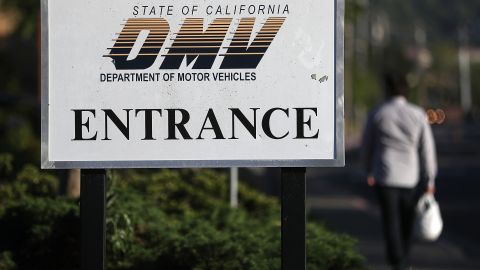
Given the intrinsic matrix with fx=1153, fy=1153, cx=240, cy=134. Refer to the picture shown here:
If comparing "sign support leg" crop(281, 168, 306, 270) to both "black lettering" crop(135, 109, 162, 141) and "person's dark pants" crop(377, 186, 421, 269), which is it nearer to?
"black lettering" crop(135, 109, 162, 141)

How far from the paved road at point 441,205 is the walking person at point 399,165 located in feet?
2.11

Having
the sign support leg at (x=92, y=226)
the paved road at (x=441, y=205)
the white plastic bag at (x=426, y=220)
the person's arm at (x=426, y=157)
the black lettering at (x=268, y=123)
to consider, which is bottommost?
the paved road at (x=441, y=205)

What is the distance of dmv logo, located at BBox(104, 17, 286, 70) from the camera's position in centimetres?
532

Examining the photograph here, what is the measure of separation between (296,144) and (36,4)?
40.7 feet

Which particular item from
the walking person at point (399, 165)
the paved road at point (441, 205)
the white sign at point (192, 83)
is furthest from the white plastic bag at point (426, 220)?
the white sign at point (192, 83)

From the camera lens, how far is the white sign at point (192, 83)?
5.30 meters

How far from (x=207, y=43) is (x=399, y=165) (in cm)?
412

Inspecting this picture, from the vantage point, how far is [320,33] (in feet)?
17.4

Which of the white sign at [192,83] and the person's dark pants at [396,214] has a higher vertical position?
the white sign at [192,83]

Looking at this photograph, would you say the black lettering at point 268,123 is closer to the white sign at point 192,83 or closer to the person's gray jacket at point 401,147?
the white sign at point 192,83

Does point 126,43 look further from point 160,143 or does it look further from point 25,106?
point 25,106

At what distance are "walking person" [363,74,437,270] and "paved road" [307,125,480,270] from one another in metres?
0.64

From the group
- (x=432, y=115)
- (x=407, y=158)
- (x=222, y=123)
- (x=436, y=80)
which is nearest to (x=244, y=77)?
(x=222, y=123)

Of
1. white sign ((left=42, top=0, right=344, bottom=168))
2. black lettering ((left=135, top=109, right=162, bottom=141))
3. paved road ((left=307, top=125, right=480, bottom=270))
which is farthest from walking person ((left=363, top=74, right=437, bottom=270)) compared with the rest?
black lettering ((left=135, top=109, right=162, bottom=141))
